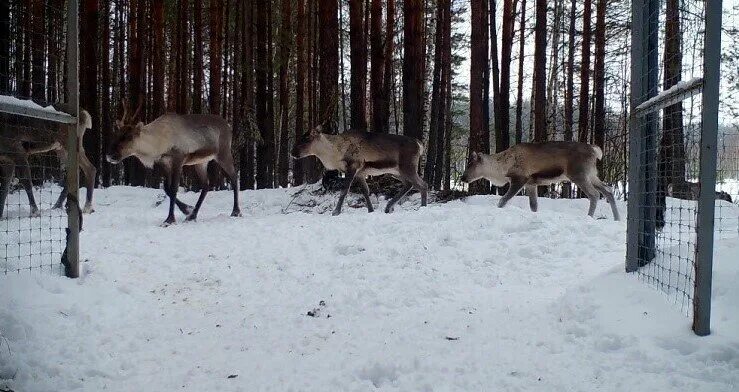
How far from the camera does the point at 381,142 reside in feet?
34.1

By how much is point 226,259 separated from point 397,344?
2984mm

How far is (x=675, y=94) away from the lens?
10.8 ft

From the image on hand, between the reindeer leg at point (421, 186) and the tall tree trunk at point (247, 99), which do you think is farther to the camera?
the tall tree trunk at point (247, 99)

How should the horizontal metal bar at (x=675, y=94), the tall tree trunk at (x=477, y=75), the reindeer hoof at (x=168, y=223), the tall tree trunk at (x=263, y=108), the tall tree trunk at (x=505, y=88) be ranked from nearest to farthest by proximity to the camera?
1. the horizontal metal bar at (x=675, y=94)
2. the reindeer hoof at (x=168, y=223)
3. the tall tree trunk at (x=477, y=75)
4. the tall tree trunk at (x=505, y=88)
5. the tall tree trunk at (x=263, y=108)

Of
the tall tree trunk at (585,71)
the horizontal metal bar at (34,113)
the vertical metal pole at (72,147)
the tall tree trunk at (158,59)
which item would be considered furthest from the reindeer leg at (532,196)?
the tall tree trunk at (158,59)

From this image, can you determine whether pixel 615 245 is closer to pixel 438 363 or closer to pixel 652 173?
pixel 652 173

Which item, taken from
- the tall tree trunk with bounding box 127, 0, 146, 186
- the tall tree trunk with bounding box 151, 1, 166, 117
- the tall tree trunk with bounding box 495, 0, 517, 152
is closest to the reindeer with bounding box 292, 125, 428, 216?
the tall tree trunk with bounding box 495, 0, 517, 152

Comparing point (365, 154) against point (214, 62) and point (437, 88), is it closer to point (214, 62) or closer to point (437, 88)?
point (437, 88)

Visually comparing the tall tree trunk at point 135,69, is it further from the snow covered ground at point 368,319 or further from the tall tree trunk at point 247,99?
the snow covered ground at point 368,319

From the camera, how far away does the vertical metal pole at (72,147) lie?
4.40 m

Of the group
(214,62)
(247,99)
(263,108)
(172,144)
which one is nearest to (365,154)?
(172,144)

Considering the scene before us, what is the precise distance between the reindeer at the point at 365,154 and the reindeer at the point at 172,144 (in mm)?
1543

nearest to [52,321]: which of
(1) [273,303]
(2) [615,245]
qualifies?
(1) [273,303]

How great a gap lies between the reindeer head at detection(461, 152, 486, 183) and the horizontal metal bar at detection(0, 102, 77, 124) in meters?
8.46
